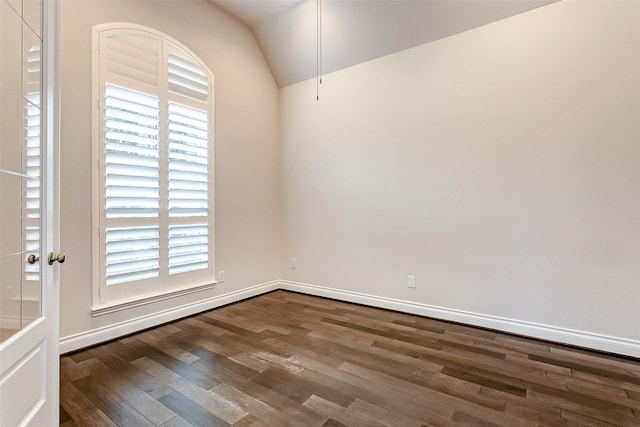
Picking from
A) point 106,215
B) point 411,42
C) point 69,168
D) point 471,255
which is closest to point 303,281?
point 471,255

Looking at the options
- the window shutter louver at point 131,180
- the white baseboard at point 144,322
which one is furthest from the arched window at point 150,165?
the white baseboard at point 144,322

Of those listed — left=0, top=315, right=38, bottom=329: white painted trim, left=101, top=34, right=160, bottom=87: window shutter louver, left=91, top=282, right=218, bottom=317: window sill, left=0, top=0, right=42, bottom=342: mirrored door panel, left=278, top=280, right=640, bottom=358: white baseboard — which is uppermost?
left=101, top=34, right=160, bottom=87: window shutter louver

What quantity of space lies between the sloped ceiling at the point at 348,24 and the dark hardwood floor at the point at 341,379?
308cm

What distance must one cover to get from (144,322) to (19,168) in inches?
87.3

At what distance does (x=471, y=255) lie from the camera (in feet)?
10.5

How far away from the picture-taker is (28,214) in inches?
53.1

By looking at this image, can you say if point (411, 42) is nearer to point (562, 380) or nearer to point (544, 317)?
point (544, 317)

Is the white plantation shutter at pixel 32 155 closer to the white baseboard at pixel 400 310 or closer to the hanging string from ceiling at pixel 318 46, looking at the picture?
the white baseboard at pixel 400 310

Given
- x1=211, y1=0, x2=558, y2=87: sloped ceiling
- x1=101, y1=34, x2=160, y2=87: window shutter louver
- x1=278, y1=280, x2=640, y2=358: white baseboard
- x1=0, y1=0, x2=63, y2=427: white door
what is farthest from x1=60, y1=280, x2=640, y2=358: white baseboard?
x1=211, y1=0, x2=558, y2=87: sloped ceiling

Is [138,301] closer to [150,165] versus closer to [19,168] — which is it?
[150,165]

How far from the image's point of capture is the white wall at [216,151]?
8.36 feet

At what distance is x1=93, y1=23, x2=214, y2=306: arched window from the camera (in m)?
2.73

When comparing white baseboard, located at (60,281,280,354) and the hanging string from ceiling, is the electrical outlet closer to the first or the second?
white baseboard, located at (60,281,280,354)

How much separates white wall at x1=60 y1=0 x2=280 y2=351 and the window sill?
0.05m
